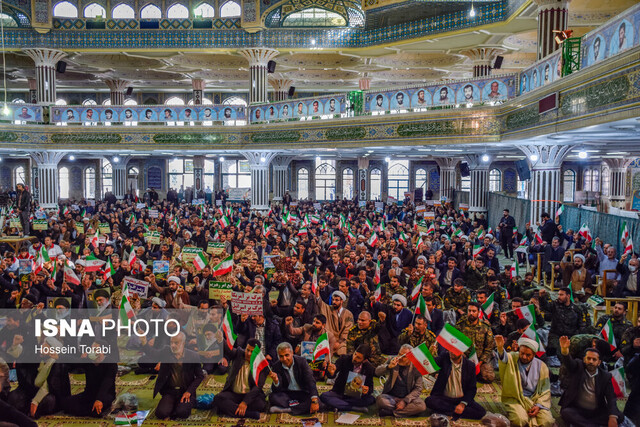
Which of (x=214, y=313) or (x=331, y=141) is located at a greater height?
(x=331, y=141)

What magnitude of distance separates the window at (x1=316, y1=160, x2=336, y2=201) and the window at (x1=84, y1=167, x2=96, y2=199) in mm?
13204

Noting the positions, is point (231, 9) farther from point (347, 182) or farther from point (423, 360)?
point (423, 360)

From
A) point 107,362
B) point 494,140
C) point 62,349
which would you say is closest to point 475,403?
point 107,362

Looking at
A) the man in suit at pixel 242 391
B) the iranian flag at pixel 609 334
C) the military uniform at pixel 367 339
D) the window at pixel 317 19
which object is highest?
the window at pixel 317 19

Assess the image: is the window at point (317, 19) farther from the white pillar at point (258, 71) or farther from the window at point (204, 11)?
the window at point (204, 11)

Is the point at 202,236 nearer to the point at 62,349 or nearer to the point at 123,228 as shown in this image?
the point at 123,228

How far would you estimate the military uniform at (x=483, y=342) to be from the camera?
729 centimetres

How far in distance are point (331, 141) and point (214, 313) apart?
37.7 feet

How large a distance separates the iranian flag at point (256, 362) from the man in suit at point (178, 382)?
612 millimetres

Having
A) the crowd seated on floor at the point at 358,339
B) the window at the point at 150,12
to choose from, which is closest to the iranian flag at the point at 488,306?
the crowd seated on floor at the point at 358,339

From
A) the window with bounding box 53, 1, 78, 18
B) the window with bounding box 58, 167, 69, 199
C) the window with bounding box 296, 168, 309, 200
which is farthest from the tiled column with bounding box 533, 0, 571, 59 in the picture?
the window with bounding box 58, 167, 69, 199

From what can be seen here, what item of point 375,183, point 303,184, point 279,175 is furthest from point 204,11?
point 375,183

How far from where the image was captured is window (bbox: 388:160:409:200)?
3509 cm

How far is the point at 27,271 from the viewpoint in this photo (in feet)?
33.3
